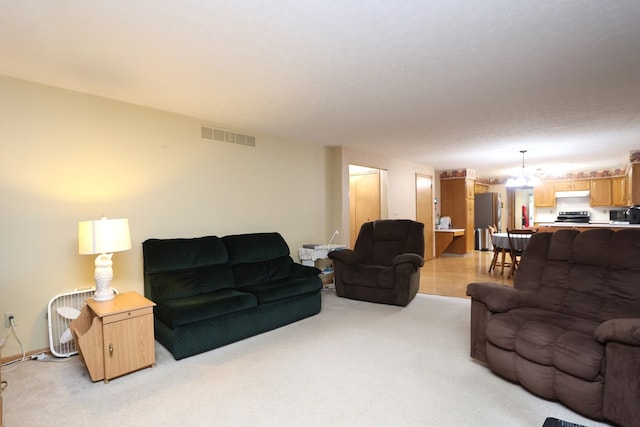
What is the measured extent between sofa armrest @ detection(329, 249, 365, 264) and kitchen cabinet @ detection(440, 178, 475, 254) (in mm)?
5230

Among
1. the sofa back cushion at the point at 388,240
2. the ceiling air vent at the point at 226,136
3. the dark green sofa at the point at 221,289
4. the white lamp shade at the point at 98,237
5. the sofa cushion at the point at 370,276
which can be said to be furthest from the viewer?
the sofa back cushion at the point at 388,240

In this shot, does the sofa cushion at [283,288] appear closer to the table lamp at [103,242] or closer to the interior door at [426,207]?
the table lamp at [103,242]

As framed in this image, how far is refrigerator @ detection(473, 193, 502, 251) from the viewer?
32.6ft

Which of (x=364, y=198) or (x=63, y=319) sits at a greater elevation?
(x=364, y=198)

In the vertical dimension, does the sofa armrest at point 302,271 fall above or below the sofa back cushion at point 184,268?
below

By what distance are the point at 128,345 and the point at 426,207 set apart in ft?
23.7

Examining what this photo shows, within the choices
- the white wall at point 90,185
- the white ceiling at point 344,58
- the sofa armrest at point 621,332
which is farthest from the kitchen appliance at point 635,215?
the white wall at point 90,185

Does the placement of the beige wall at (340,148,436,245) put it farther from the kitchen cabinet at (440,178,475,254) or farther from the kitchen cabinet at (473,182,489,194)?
the kitchen cabinet at (473,182,489,194)

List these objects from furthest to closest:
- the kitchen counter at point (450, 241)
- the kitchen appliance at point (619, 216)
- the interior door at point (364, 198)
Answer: the kitchen counter at point (450, 241)
the kitchen appliance at point (619, 216)
the interior door at point (364, 198)

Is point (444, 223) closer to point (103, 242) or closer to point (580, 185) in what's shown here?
point (580, 185)

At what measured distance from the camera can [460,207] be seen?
901 cm

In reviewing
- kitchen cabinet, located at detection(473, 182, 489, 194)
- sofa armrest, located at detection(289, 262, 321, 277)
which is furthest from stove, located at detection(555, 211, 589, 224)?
sofa armrest, located at detection(289, 262, 321, 277)

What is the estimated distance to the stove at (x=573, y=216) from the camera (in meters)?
8.51

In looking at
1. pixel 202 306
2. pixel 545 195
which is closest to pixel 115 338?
pixel 202 306
